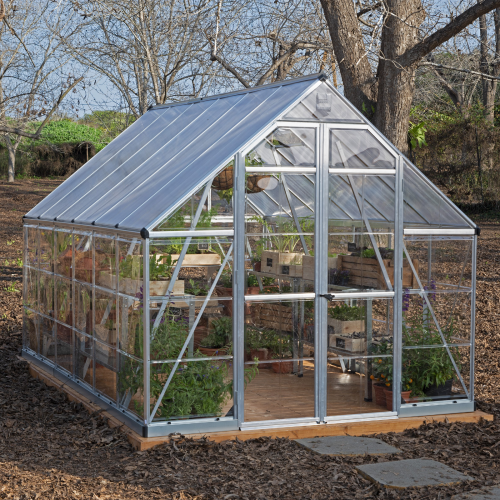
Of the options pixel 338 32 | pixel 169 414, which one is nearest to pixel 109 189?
pixel 169 414

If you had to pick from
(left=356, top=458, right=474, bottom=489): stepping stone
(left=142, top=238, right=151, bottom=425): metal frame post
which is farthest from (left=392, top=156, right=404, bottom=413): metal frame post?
(left=142, top=238, right=151, bottom=425): metal frame post

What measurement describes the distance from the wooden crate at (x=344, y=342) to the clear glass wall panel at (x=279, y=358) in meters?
0.20

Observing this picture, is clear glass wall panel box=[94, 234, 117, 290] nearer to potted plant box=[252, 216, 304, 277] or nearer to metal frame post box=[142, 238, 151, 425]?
metal frame post box=[142, 238, 151, 425]

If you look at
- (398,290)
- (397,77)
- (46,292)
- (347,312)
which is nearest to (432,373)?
(398,290)

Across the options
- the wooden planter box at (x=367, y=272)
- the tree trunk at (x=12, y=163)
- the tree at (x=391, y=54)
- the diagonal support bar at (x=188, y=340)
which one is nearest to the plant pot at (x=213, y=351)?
the diagonal support bar at (x=188, y=340)

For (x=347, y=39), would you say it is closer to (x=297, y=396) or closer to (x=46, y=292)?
(x=46, y=292)

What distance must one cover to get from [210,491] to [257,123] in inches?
119

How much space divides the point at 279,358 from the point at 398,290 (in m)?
1.20

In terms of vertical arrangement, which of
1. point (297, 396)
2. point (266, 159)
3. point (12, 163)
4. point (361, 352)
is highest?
point (12, 163)

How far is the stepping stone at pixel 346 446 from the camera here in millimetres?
5754

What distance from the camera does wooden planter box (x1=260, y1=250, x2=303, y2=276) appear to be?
691cm

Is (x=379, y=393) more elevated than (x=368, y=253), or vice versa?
(x=368, y=253)

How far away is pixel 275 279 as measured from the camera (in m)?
7.09

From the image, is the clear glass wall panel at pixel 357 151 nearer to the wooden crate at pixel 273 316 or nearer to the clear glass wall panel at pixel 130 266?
the wooden crate at pixel 273 316
